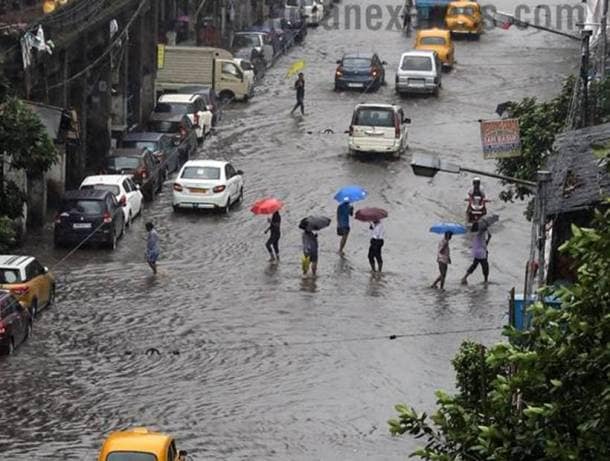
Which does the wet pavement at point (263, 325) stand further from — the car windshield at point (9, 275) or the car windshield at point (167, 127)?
the car windshield at point (167, 127)

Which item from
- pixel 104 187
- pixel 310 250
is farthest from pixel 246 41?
pixel 310 250

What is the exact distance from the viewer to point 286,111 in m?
62.5

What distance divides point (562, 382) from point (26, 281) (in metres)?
21.4

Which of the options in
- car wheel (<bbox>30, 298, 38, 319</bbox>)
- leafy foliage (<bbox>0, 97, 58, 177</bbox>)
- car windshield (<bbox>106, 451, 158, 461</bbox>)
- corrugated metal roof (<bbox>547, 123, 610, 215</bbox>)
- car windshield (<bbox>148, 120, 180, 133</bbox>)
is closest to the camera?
car windshield (<bbox>106, 451, 158, 461</bbox>)

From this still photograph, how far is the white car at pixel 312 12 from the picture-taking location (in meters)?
84.1

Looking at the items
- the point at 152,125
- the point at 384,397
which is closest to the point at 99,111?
the point at 152,125

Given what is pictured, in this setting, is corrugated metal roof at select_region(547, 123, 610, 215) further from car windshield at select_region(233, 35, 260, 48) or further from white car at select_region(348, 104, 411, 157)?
car windshield at select_region(233, 35, 260, 48)

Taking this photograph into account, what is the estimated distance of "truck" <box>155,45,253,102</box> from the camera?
208 feet

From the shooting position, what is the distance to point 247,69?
65.6 meters

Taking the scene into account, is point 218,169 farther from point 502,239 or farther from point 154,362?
point 154,362

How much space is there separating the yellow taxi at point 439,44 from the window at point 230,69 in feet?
28.2

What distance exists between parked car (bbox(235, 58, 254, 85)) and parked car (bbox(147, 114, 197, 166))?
29.5ft

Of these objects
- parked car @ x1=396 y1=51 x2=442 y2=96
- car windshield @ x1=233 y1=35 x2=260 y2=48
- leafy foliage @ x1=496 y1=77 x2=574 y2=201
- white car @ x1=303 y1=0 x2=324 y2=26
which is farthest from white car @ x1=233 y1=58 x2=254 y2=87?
leafy foliage @ x1=496 y1=77 x2=574 y2=201

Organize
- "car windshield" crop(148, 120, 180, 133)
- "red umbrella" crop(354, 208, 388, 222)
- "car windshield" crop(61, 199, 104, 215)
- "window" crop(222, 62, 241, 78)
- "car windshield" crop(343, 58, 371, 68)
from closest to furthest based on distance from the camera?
"red umbrella" crop(354, 208, 388, 222), "car windshield" crop(61, 199, 104, 215), "car windshield" crop(148, 120, 180, 133), "window" crop(222, 62, 241, 78), "car windshield" crop(343, 58, 371, 68)
